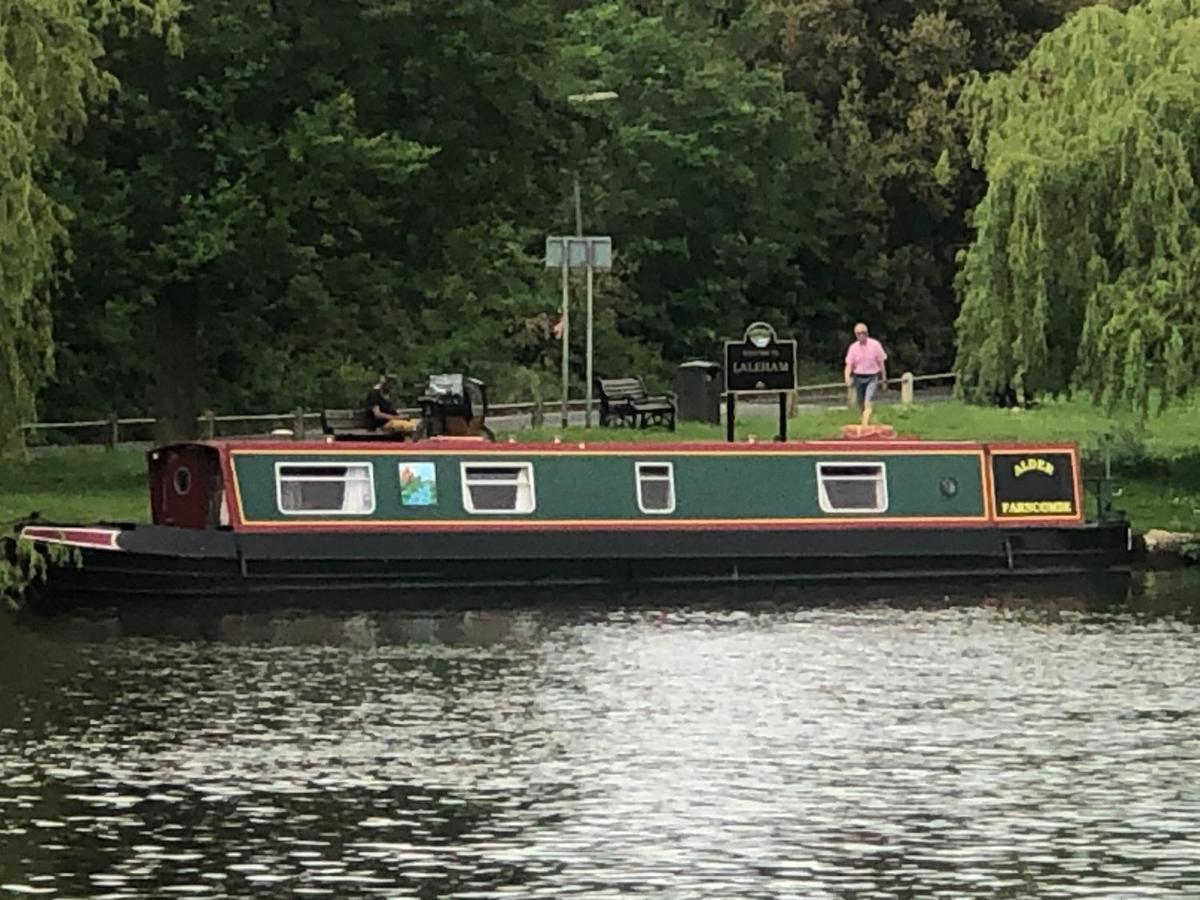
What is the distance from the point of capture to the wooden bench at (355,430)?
110 ft

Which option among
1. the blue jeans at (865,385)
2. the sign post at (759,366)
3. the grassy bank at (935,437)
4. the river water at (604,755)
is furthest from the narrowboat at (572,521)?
the blue jeans at (865,385)

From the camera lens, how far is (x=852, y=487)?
33.6 metres

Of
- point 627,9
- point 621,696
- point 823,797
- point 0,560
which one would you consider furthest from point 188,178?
point 627,9

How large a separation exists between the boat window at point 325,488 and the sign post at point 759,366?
5.26 meters

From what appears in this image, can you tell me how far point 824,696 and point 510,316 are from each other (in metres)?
36.2

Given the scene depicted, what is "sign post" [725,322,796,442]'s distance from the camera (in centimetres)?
3556

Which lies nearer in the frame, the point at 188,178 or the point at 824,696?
the point at 824,696

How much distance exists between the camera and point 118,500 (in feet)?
119

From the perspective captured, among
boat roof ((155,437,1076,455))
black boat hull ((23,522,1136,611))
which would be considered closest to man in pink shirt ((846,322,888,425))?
boat roof ((155,437,1076,455))

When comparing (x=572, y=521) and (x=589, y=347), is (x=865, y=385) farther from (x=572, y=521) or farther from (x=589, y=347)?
(x=572, y=521)

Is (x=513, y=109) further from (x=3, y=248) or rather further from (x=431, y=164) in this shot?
(x=3, y=248)

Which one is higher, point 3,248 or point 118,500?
point 3,248

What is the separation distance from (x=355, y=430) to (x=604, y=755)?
1801 centimetres

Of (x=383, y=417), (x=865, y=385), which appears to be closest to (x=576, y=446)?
(x=383, y=417)
